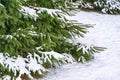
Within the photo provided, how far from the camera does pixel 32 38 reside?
560 centimetres

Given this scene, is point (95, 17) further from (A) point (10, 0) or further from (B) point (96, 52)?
(A) point (10, 0)

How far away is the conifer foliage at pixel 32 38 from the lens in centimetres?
520

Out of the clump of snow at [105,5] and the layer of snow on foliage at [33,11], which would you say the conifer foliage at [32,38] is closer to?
the layer of snow on foliage at [33,11]

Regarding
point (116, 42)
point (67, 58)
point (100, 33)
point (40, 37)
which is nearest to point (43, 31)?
point (40, 37)

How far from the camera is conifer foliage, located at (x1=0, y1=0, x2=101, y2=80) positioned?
5203 mm

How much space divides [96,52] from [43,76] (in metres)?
1.53

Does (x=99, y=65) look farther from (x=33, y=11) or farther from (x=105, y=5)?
(x=105, y=5)

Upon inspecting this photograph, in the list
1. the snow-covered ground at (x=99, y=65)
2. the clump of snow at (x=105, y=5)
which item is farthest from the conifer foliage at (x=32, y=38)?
the clump of snow at (x=105, y=5)

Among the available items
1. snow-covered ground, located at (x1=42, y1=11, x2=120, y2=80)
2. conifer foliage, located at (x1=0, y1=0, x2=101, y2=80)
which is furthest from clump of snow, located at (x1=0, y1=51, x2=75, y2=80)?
snow-covered ground, located at (x1=42, y1=11, x2=120, y2=80)

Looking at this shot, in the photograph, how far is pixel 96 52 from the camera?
21.8 ft

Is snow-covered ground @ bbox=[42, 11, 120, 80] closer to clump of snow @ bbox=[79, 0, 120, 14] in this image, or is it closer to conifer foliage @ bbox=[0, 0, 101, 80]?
conifer foliage @ bbox=[0, 0, 101, 80]

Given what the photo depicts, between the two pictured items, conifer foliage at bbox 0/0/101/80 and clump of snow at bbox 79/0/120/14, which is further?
clump of snow at bbox 79/0/120/14

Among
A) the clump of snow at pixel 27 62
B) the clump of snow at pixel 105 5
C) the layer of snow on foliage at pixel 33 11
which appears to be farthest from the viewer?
the clump of snow at pixel 105 5

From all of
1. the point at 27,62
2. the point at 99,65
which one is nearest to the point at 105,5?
the point at 99,65
